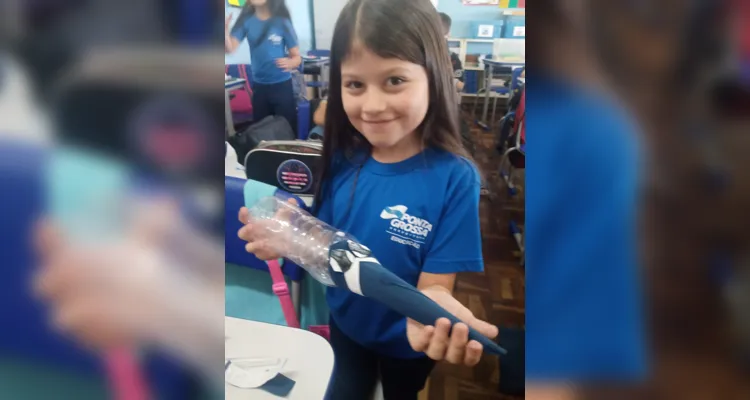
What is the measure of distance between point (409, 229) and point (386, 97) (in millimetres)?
148

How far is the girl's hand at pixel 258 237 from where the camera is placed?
51 cm

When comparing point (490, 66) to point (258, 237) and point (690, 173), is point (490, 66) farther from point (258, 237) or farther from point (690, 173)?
point (258, 237)

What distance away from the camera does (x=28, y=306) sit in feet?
1.17

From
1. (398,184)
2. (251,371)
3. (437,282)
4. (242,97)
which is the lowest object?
(251,371)

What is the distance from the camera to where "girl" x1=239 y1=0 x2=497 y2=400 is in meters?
0.43

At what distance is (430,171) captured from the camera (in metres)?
0.46

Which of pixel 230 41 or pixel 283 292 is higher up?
pixel 230 41

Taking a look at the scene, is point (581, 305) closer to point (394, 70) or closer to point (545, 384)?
point (545, 384)

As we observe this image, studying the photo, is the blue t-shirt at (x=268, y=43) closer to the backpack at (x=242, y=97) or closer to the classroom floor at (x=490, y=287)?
the backpack at (x=242, y=97)

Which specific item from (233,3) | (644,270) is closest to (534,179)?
(644,270)

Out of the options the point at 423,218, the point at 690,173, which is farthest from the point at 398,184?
the point at 690,173

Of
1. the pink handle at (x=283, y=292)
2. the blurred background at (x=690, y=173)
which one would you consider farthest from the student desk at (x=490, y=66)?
the pink handle at (x=283, y=292)

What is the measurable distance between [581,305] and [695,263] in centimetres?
8

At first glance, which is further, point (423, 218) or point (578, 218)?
point (423, 218)
